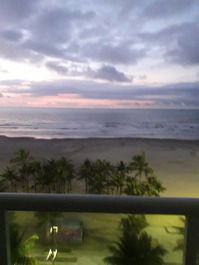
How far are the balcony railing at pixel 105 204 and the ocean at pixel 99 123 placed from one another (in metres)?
17.3

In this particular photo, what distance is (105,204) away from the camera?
69cm

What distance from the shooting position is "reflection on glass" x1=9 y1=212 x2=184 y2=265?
71cm

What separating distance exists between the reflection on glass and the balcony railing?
2 cm

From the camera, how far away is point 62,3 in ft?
33.3

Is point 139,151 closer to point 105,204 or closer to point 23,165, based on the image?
point 23,165

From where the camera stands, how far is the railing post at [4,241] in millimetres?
726

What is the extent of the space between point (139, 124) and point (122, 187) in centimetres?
496

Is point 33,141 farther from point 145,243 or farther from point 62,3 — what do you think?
point 145,243

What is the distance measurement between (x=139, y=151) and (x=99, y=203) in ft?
71.9

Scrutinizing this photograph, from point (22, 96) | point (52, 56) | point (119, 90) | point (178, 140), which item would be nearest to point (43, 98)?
point (22, 96)

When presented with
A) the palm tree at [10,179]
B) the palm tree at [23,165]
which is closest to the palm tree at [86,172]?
the palm tree at [23,165]

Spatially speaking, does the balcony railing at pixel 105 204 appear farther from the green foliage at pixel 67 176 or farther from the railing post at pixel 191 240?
the green foliage at pixel 67 176

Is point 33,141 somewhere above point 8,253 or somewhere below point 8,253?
below

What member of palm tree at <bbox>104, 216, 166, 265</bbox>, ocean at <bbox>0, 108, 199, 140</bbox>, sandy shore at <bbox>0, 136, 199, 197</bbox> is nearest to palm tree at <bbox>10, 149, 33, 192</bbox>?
sandy shore at <bbox>0, 136, 199, 197</bbox>
